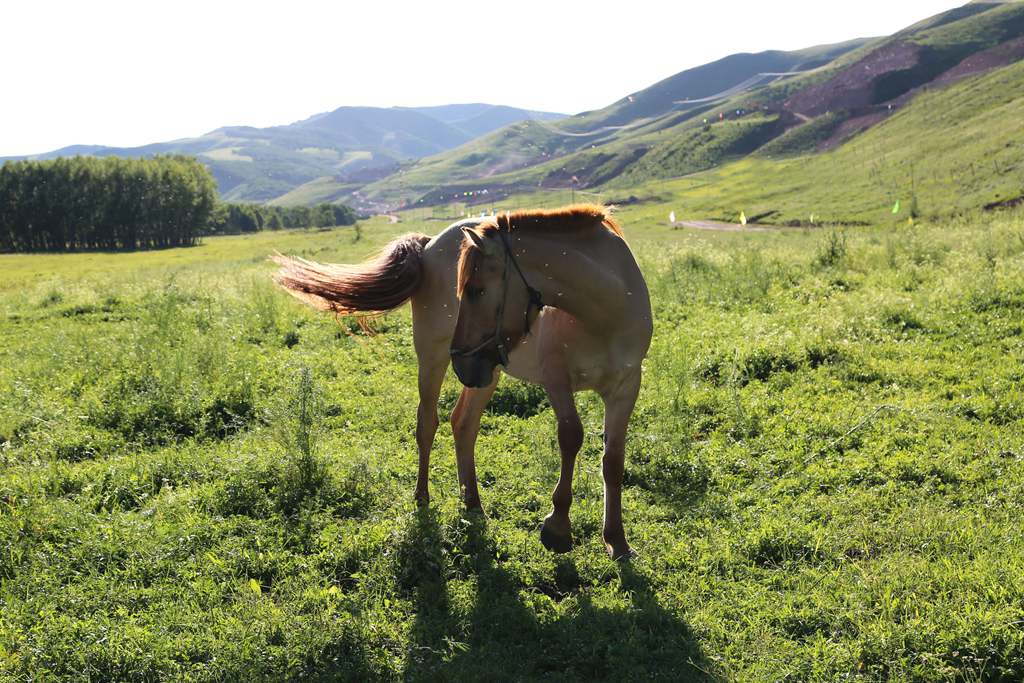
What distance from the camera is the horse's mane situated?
452cm

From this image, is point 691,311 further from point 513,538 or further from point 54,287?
point 54,287

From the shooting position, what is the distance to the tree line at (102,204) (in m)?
73.8

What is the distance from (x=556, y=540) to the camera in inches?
199

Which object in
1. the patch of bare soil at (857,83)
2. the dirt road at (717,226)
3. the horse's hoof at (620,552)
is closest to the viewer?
the horse's hoof at (620,552)

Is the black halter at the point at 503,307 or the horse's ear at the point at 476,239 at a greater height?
the horse's ear at the point at 476,239

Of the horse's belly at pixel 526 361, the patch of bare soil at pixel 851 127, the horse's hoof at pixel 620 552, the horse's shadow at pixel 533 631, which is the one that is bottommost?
the horse's shadow at pixel 533 631

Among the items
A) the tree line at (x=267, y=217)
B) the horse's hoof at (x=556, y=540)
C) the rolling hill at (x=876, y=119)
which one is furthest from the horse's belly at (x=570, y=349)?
the tree line at (x=267, y=217)

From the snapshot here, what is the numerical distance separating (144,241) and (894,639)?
95173 mm

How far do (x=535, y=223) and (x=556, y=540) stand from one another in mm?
2623

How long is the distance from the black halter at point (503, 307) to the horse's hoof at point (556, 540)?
152 cm

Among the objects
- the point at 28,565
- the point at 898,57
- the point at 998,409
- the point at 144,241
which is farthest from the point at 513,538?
the point at 898,57

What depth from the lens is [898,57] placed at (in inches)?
5128

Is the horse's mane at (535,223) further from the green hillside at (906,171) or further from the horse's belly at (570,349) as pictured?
the green hillside at (906,171)

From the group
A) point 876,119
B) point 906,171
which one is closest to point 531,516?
point 906,171
